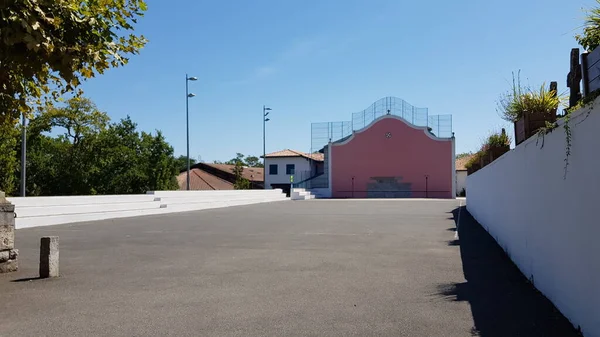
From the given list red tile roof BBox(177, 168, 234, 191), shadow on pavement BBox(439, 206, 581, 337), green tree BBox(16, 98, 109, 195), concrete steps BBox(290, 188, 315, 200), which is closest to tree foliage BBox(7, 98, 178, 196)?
green tree BBox(16, 98, 109, 195)

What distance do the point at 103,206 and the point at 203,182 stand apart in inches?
1895

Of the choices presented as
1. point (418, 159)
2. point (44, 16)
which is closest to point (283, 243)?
point (44, 16)

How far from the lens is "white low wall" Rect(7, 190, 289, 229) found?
16.9m

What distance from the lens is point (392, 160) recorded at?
190 ft

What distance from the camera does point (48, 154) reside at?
1725 inches

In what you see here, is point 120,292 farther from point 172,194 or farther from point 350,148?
point 350,148

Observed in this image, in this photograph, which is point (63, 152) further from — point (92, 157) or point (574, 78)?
point (574, 78)

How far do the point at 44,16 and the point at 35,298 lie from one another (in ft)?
11.9

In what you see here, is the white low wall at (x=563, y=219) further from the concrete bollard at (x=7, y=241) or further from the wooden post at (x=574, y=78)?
the concrete bollard at (x=7, y=241)

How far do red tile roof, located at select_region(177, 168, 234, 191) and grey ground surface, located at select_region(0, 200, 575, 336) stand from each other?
2148 inches

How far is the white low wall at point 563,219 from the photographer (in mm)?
4176

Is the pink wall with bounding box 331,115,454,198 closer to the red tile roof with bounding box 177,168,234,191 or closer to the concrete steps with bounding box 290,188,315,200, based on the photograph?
the concrete steps with bounding box 290,188,315,200

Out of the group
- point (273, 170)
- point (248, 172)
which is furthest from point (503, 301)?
point (248, 172)

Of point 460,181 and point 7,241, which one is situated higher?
point 460,181
